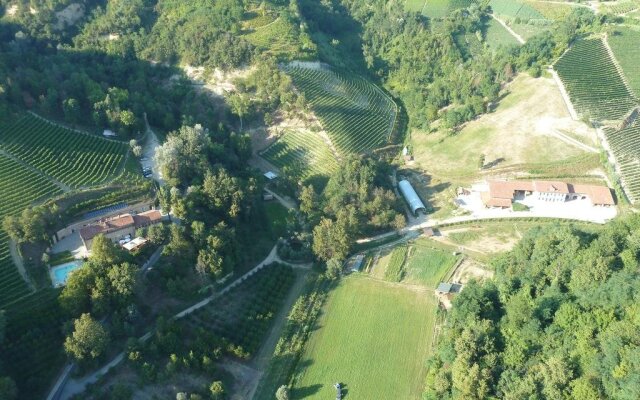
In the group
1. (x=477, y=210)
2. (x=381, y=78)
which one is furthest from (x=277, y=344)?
(x=381, y=78)

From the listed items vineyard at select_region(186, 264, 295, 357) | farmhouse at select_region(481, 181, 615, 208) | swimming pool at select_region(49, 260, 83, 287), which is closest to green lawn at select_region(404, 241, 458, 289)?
farmhouse at select_region(481, 181, 615, 208)

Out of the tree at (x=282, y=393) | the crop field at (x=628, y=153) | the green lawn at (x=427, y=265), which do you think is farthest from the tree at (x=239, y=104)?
the crop field at (x=628, y=153)

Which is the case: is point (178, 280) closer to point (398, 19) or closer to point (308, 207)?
point (308, 207)

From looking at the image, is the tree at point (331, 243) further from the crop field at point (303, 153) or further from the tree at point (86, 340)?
the tree at point (86, 340)

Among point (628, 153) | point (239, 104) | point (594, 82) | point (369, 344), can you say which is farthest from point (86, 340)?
point (594, 82)

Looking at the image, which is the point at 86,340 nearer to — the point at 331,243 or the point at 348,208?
the point at 331,243

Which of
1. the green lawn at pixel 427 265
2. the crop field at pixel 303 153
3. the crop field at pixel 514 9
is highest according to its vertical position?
the crop field at pixel 514 9

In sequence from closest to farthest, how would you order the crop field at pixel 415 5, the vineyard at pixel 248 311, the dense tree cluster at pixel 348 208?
the vineyard at pixel 248 311
the dense tree cluster at pixel 348 208
the crop field at pixel 415 5
